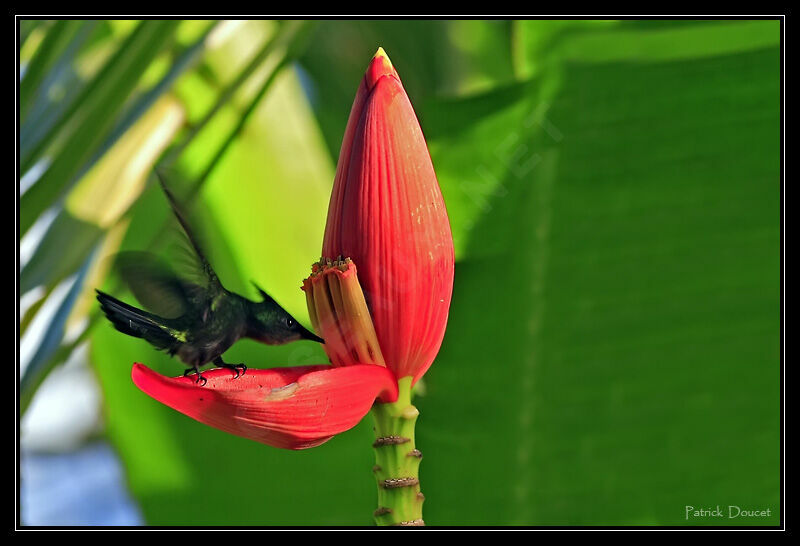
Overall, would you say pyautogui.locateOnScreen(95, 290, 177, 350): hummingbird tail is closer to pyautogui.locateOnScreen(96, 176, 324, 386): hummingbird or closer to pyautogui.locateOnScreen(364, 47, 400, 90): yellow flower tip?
pyautogui.locateOnScreen(96, 176, 324, 386): hummingbird

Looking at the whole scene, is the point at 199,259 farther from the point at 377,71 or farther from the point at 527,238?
the point at 527,238

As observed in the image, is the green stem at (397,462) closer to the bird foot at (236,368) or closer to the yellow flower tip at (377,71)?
the bird foot at (236,368)

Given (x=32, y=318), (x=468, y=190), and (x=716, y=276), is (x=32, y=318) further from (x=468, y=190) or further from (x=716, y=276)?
(x=716, y=276)

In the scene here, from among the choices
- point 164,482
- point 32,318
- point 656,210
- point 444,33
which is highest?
point 444,33

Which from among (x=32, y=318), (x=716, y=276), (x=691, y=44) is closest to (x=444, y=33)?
(x=691, y=44)

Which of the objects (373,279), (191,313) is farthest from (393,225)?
(191,313)
